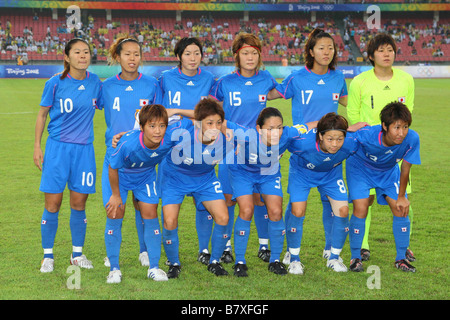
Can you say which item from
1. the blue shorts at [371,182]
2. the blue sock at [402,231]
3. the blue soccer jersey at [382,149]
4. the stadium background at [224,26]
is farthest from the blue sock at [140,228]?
the stadium background at [224,26]

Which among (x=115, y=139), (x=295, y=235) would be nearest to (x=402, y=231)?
(x=295, y=235)

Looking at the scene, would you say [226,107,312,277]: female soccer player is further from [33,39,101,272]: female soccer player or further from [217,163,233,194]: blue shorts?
[33,39,101,272]: female soccer player

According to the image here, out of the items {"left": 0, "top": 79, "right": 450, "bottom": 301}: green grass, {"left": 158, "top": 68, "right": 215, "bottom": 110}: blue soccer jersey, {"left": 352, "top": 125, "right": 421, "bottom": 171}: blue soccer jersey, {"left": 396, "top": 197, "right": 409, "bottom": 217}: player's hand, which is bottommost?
{"left": 0, "top": 79, "right": 450, "bottom": 301}: green grass

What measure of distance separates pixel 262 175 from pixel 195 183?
26.5 inches

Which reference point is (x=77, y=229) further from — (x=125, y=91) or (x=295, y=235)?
(x=295, y=235)

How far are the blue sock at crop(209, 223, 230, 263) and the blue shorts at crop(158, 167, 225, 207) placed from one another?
11.5 inches

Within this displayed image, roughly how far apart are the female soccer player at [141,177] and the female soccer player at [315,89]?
4.69ft

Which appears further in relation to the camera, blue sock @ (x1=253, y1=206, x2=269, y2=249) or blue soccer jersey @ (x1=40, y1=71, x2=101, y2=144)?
blue sock @ (x1=253, y1=206, x2=269, y2=249)

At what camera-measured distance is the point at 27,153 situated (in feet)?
38.6

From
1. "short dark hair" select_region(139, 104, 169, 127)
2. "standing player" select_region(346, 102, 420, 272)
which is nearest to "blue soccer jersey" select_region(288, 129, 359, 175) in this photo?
"standing player" select_region(346, 102, 420, 272)

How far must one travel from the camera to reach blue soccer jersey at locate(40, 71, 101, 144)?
5.14 metres

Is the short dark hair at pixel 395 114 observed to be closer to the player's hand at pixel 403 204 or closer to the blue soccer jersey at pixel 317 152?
the blue soccer jersey at pixel 317 152

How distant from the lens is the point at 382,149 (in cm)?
501

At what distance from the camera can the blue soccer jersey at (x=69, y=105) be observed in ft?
16.9
